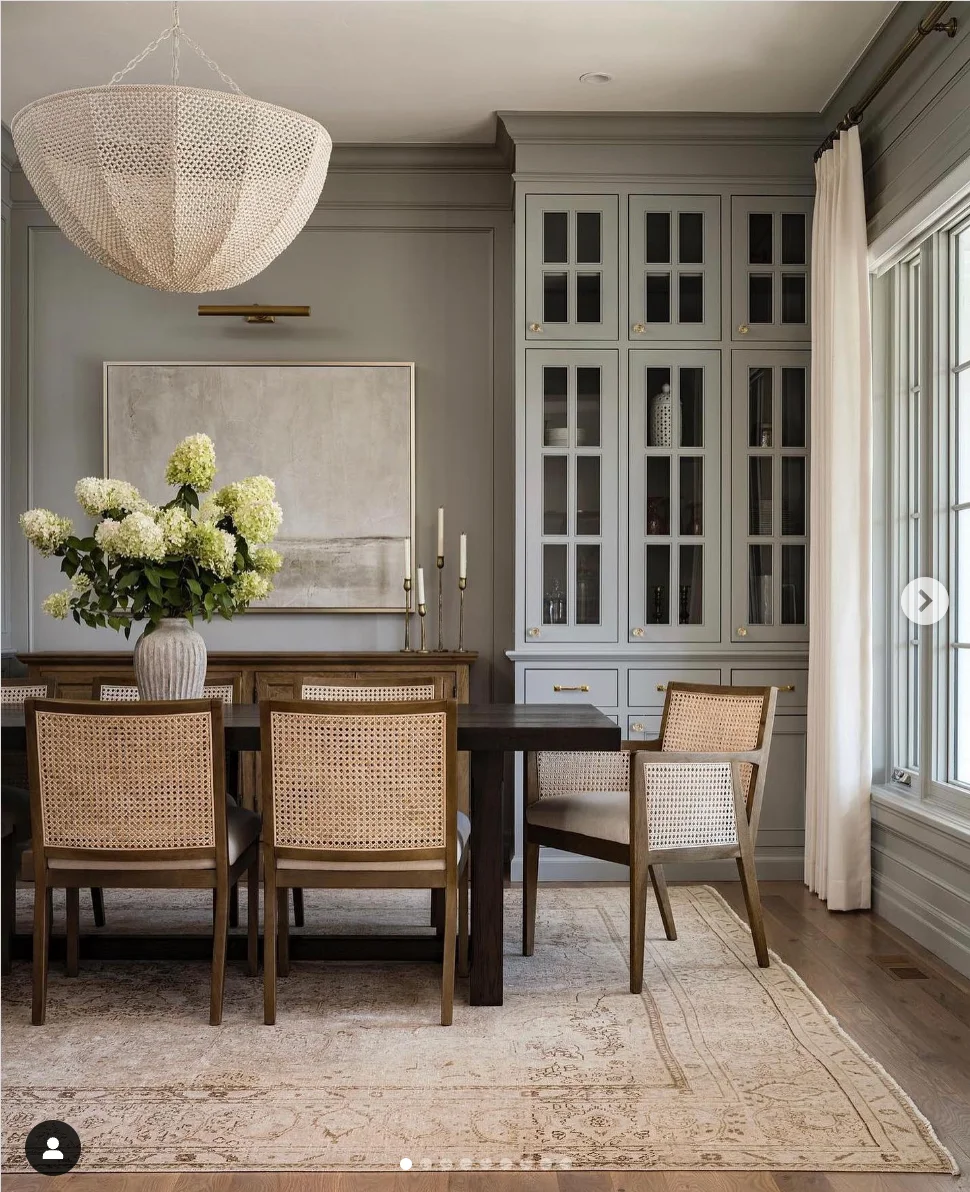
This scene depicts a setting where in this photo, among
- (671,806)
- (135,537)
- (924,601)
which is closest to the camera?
(135,537)

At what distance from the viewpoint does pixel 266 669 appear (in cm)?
439

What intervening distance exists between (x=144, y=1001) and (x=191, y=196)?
2031 mm

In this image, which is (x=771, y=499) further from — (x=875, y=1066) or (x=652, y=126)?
(x=875, y=1066)

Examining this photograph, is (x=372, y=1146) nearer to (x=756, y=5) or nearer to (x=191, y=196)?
(x=191, y=196)

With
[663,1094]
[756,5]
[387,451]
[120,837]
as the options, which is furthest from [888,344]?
[120,837]

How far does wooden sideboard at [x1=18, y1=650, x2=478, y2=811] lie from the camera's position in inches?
171

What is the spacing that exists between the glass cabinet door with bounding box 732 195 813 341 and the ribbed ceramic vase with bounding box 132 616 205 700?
262 cm

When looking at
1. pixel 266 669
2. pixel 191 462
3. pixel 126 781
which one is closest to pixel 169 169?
pixel 191 462

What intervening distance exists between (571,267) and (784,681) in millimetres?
1876

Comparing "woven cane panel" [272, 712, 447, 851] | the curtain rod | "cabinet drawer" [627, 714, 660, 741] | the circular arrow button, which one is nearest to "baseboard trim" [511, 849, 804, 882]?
"cabinet drawer" [627, 714, 660, 741]

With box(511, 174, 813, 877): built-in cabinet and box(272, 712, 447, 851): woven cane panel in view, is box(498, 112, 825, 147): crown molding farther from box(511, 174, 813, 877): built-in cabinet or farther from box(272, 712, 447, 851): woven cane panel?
box(272, 712, 447, 851): woven cane panel

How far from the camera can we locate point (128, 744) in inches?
105

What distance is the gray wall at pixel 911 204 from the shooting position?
324cm

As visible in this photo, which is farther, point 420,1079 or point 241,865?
point 241,865
